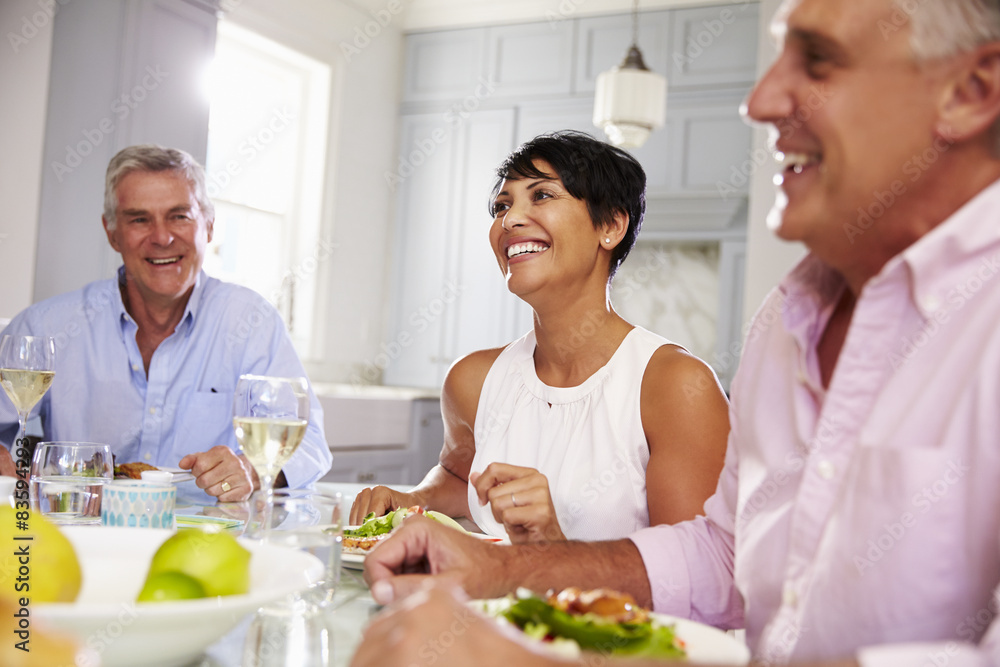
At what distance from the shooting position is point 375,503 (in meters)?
1.39

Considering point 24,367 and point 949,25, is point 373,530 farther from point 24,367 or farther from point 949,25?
point 949,25

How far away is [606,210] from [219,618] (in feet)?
4.00

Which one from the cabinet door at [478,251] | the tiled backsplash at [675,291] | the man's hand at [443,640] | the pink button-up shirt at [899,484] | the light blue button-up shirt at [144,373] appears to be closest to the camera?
the man's hand at [443,640]

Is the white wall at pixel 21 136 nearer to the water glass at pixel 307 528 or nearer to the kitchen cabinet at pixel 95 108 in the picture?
the kitchen cabinet at pixel 95 108

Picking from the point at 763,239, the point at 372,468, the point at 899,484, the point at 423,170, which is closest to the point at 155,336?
the point at 899,484

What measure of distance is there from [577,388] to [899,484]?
91 cm

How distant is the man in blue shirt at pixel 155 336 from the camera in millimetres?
1959

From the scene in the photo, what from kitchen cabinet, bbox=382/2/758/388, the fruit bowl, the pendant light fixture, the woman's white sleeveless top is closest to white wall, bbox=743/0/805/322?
kitchen cabinet, bbox=382/2/758/388

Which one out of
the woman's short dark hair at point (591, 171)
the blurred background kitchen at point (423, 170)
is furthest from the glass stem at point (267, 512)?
the blurred background kitchen at point (423, 170)

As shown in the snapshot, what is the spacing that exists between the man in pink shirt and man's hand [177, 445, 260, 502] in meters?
0.53

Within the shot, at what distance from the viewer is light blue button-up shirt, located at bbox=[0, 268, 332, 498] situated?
77.0 inches

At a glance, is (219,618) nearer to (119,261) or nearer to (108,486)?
(108,486)

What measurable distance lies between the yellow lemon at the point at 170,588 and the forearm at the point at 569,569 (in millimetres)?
364

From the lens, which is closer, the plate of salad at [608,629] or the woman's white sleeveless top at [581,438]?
the plate of salad at [608,629]
